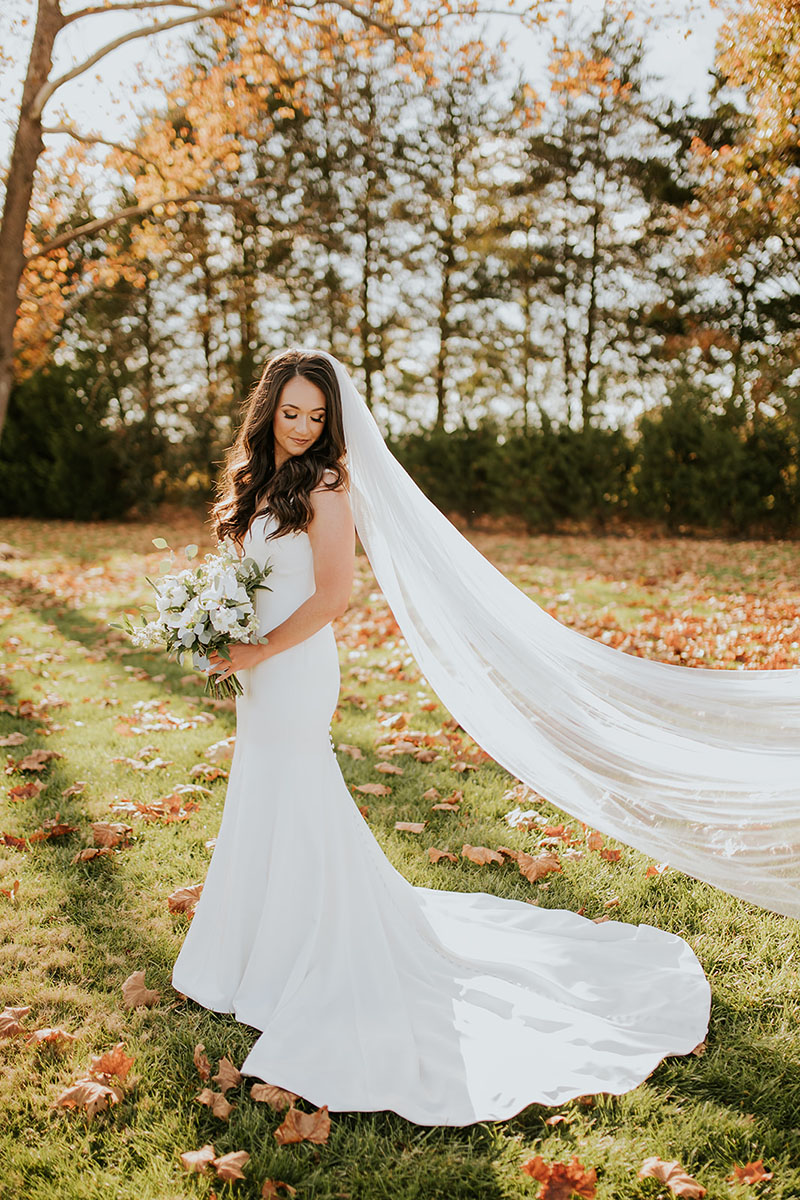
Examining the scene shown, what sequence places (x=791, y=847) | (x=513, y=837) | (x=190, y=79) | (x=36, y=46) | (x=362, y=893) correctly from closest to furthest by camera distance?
(x=791, y=847)
(x=362, y=893)
(x=513, y=837)
(x=36, y=46)
(x=190, y=79)

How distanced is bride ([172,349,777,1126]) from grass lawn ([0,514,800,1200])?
0.66ft

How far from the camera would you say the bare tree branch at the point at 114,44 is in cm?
1081

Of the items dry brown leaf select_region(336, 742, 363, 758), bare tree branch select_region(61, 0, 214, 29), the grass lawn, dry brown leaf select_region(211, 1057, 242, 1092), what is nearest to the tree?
bare tree branch select_region(61, 0, 214, 29)

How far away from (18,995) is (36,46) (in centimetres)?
1205

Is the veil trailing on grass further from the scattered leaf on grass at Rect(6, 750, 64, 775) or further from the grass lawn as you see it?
the scattered leaf on grass at Rect(6, 750, 64, 775)

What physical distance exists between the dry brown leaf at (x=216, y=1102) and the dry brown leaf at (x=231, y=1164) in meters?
0.17

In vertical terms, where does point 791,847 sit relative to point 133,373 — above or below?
below

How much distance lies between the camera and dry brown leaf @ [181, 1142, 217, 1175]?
2535 mm

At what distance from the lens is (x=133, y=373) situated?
23562 millimetres

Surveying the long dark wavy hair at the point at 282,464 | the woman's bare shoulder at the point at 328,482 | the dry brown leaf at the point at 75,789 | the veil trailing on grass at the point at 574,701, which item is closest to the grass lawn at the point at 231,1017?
the dry brown leaf at the point at 75,789

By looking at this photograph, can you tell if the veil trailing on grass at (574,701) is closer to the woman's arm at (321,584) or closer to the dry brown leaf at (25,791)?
the woman's arm at (321,584)

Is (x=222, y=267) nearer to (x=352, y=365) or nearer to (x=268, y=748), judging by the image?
(x=352, y=365)

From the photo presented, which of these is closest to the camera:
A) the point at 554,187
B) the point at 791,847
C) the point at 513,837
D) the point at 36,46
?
the point at 791,847

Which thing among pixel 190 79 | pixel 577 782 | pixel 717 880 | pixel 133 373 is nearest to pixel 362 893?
pixel 577 782
